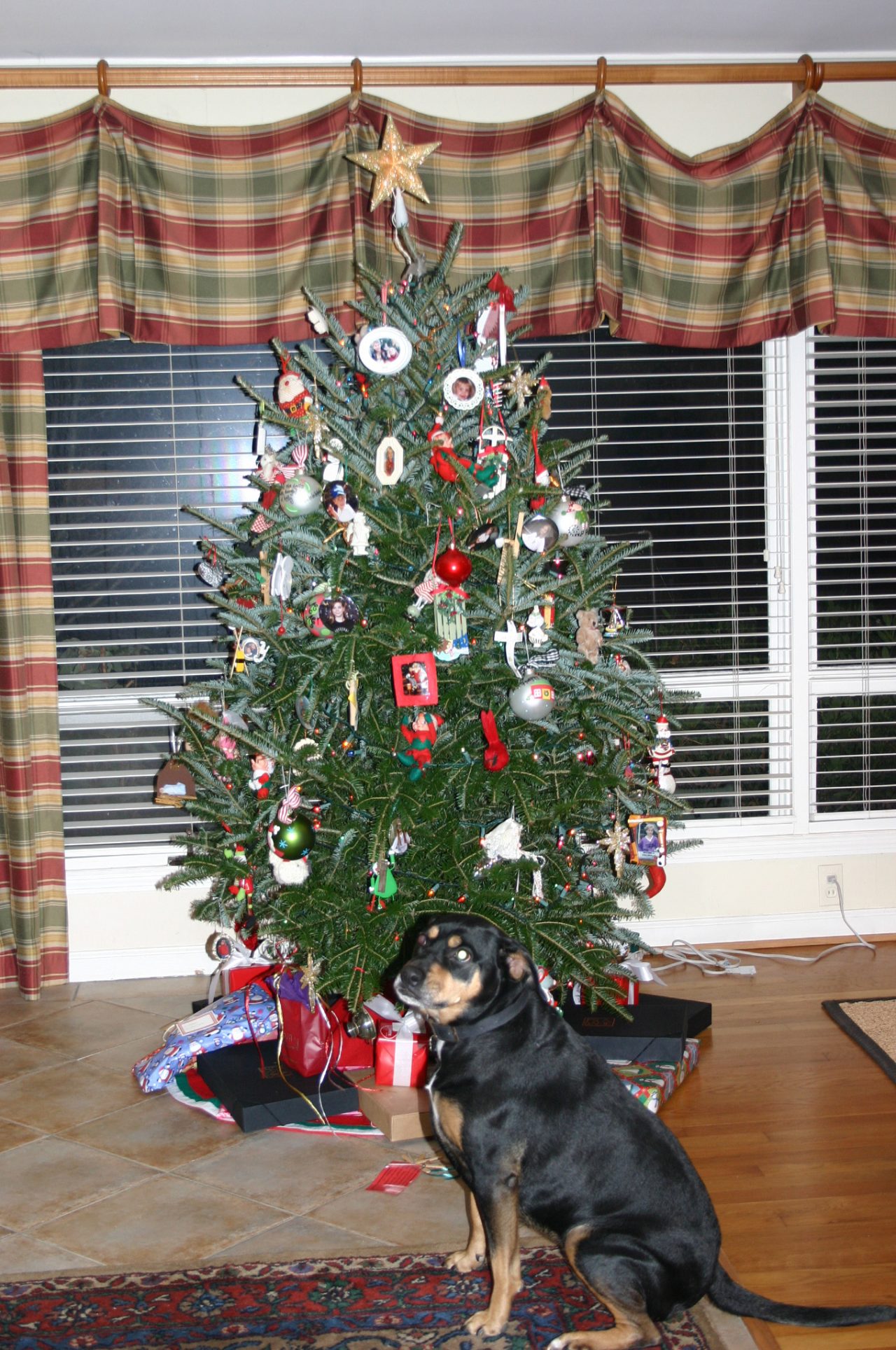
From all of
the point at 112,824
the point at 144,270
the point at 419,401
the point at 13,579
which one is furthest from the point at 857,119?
the point at 112,824

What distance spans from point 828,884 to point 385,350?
237 cm

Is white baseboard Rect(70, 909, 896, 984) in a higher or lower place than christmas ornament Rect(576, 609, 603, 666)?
lower

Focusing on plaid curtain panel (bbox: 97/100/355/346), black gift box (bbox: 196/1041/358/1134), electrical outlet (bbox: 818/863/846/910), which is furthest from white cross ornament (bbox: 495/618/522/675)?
electrical outlet (bbox: 818/863/846/910)

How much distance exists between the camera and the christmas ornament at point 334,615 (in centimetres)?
260

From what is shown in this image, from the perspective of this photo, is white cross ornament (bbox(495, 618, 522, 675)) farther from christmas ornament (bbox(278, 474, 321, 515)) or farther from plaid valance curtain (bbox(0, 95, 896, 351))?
plaid valance curtain (bbox(0, 95, 896, 351))

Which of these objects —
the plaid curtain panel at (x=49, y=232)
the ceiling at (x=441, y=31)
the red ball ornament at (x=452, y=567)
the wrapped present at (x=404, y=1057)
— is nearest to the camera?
the red ball ornament at (x=452, y=567)

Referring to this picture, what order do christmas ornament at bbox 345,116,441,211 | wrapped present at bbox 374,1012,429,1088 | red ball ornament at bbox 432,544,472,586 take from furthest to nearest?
1. christmas ornament at bbox 345,116,441,211
2. wrapped present at bbox 374,1012,429,1088
3. red ball ornament at bbox 432,544,472,586

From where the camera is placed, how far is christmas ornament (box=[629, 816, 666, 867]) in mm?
2955

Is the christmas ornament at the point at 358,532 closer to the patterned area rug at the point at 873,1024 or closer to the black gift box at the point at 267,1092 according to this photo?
the black gift box at the point at 267,1092

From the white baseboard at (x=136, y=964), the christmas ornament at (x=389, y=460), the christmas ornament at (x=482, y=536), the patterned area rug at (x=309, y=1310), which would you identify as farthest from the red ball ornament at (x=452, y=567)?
the white baseboard at (x=136, y=964)

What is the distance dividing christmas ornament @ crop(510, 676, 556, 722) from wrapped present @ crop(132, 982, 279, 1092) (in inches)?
43.1

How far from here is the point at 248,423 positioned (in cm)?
373

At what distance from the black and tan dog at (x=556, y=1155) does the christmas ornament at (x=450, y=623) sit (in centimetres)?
77

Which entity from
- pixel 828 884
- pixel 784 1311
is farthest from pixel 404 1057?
pixel 828 884
